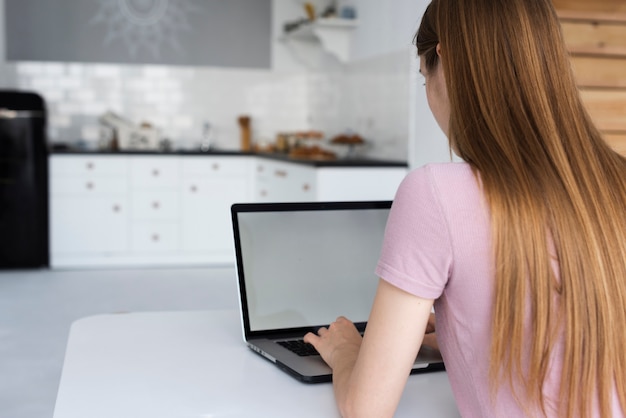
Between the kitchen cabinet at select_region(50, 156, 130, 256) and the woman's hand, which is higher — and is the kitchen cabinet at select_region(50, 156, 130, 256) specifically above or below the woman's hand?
below

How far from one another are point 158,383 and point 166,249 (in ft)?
16.1

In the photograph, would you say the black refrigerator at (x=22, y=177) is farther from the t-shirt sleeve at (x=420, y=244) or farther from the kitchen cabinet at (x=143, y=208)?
the t-shirt sleeve at (x=420, y=244)

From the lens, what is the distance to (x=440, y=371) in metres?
1.26

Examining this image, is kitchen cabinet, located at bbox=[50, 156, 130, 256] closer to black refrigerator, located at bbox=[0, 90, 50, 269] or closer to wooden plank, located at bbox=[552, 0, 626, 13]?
black refrigerator, located at bbox=[0, 90, 50, 269]

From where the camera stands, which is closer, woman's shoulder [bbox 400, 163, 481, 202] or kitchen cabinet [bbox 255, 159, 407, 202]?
woman's shoulder [bbox 400, 163, 481, 202]

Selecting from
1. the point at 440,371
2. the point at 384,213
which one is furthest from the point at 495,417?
the point at 384,213

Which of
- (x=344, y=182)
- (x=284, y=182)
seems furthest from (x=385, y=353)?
(x=284, y=182)

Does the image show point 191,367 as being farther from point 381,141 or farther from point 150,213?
point 150,213

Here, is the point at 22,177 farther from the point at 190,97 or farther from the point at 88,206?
the point at 190,97

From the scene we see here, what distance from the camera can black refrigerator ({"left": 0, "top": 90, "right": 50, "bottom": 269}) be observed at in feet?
18.2

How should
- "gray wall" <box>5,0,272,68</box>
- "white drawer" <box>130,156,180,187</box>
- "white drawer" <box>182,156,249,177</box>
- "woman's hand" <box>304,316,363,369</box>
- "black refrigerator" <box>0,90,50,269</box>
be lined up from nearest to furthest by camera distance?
1. "woman's hand" <box>304,316,363,369</box>
2. "black refrigerator" <box>0,90,50,269</box>
3. "white drawer" <box>130,156,180,187</box>
4. "white drawer" <box>182,156,249,177</box>
5. "gray wall" <box>5,0,272,68</box>

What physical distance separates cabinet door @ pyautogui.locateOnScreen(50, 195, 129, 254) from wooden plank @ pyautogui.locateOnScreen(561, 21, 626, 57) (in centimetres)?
371

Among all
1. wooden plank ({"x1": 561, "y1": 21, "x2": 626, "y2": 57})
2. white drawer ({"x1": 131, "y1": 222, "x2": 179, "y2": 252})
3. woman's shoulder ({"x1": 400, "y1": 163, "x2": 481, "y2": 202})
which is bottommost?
white drawer ({"x1": 131, "y1": 222, "x2": 179, "y2": 252})

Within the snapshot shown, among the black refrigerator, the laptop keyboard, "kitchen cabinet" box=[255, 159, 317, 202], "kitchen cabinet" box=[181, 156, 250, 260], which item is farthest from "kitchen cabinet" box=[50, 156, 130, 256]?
the laptop keyboard
